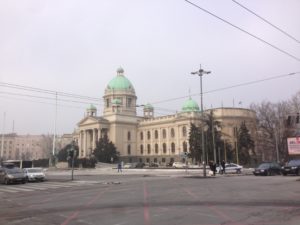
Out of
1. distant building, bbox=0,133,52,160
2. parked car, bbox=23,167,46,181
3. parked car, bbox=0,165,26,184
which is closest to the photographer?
parked car, bbox=0,165,26,184

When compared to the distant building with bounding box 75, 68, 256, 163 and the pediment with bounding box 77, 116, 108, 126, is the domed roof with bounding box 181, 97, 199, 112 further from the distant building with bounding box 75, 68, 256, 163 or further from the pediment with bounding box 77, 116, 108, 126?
the pediment with bounding box 77, 116, 108, 126

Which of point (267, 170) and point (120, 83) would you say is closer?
point (267, 170)

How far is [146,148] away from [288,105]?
75.3 m

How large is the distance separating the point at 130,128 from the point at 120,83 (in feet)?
53.9

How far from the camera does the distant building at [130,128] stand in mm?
123875

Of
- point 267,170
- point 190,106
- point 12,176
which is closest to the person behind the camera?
point 12,176

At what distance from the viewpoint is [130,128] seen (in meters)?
135

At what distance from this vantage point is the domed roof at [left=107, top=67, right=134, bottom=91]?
133250 millimetres

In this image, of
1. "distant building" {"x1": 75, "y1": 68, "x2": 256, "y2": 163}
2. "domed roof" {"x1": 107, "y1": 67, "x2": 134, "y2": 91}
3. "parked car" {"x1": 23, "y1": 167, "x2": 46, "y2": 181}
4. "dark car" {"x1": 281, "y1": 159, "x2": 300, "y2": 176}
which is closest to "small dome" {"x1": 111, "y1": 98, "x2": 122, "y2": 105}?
"distant building" {"x1": 75, "y1": 68, "x2": 256, "y2": 163}

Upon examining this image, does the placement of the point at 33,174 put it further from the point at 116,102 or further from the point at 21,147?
the point at 21,147

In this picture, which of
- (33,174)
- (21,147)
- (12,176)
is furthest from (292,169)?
(21,147)

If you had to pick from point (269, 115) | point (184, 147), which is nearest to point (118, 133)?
point (184, 147)

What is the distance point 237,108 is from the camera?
108188 millimetres

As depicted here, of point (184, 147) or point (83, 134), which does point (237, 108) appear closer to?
point (184, 147)
